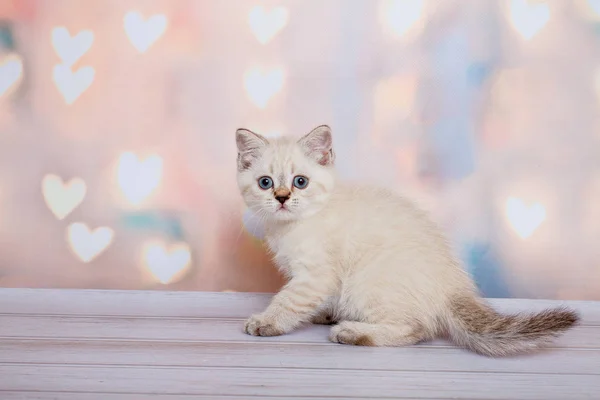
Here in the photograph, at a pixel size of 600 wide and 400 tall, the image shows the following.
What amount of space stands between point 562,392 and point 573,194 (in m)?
1.10

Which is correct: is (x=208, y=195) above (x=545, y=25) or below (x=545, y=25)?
below

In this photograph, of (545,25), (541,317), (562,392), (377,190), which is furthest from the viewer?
(545,25)

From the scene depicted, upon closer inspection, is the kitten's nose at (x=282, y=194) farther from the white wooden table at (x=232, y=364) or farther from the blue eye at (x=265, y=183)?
the white wooden table at (x=232, y=364)

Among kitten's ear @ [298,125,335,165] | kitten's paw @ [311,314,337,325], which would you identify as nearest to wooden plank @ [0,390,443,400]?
kitten's paw @ [311,314,337,325]

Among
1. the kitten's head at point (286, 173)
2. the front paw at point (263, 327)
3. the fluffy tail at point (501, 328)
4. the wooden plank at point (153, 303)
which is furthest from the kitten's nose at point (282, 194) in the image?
the fluffy tail at point (501, 328)

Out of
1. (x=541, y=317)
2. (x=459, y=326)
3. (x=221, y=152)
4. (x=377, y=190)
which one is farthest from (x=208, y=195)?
(x=541, y=317)

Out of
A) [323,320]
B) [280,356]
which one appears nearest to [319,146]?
[323,320]

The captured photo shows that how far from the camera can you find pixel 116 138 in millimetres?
2262

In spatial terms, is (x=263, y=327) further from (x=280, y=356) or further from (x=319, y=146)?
(x=319, y=146)

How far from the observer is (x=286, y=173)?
1828 millimetres

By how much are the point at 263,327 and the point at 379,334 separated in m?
0.34

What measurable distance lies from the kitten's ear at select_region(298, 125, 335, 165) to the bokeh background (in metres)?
0.37

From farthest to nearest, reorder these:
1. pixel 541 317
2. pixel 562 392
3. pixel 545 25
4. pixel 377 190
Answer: pixel 545 25 < pixel 377 190 < pixel 541 317 < pixel 562 392

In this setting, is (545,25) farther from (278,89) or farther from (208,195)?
(208,195)
